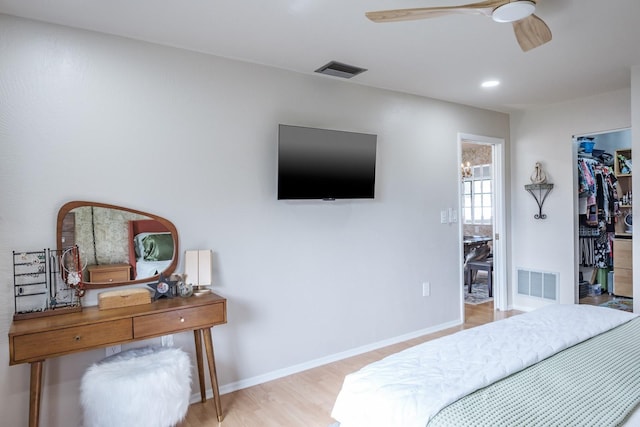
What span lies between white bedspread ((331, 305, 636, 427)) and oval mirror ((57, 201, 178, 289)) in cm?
154

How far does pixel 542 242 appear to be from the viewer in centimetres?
460

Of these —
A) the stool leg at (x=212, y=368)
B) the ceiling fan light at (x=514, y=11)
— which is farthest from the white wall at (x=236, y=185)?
the ceiling fan light at (x=514, y=11)

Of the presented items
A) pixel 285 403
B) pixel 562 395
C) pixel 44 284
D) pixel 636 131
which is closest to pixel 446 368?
pixel 562 395

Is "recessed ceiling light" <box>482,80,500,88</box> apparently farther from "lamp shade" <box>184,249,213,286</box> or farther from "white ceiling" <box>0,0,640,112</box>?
"lamp shade" <box>184,249,213,286</box>

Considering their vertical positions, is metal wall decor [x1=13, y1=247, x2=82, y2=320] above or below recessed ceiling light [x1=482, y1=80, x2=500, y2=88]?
below

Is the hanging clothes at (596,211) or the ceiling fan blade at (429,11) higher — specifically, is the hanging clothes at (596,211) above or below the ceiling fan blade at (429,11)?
below

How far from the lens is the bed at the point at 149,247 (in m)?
2.54

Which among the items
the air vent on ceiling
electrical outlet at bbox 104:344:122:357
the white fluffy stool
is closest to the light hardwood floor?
the white fluffy stool

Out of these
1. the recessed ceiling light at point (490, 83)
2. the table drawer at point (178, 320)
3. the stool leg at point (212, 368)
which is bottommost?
the stool leg at point (212, 368)

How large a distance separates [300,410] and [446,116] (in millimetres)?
3203

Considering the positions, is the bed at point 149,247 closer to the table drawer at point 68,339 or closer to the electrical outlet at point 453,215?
the table drawer at point 68,339

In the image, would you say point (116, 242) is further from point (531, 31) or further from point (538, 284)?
point (538, 284)

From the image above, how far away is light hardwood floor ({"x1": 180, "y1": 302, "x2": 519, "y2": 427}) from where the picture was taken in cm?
250

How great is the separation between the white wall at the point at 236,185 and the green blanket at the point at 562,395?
190cm
